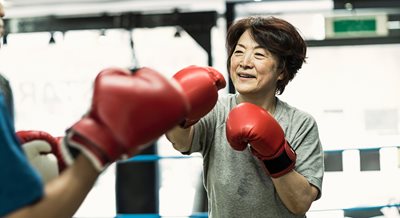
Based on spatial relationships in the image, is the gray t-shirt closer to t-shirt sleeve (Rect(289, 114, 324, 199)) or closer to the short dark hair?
t-shirt sleeve (Rect(289, 114, 324, 199))

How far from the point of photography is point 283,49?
5.26 ft

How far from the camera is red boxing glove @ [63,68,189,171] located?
89cm

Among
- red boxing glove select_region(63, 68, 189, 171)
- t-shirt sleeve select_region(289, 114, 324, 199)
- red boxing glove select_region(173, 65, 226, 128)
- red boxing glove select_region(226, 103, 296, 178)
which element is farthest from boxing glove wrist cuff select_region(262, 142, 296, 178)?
red boxing glove select_region(63, 68, 189, 171)

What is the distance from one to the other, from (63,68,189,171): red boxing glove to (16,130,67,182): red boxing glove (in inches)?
6.1

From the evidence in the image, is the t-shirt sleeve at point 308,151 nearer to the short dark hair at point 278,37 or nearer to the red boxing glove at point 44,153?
the short dark hair at point 278,37

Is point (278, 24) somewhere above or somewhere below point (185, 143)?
above

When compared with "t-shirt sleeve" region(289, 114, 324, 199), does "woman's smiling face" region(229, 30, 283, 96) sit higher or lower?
higher

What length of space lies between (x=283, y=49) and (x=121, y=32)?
8.01 ft

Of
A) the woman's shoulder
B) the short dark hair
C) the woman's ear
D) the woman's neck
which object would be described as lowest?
the woman's shoulder

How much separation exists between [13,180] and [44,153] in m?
0.24

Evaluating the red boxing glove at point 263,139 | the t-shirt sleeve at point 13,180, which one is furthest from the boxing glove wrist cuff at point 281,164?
the t-shirt sleeve at point 13,180

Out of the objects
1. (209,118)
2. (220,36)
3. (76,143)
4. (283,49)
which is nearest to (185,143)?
(209,118)

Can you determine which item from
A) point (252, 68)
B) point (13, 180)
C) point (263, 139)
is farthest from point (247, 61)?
point (13, 180)

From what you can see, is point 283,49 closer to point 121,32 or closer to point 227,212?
point 227,212
